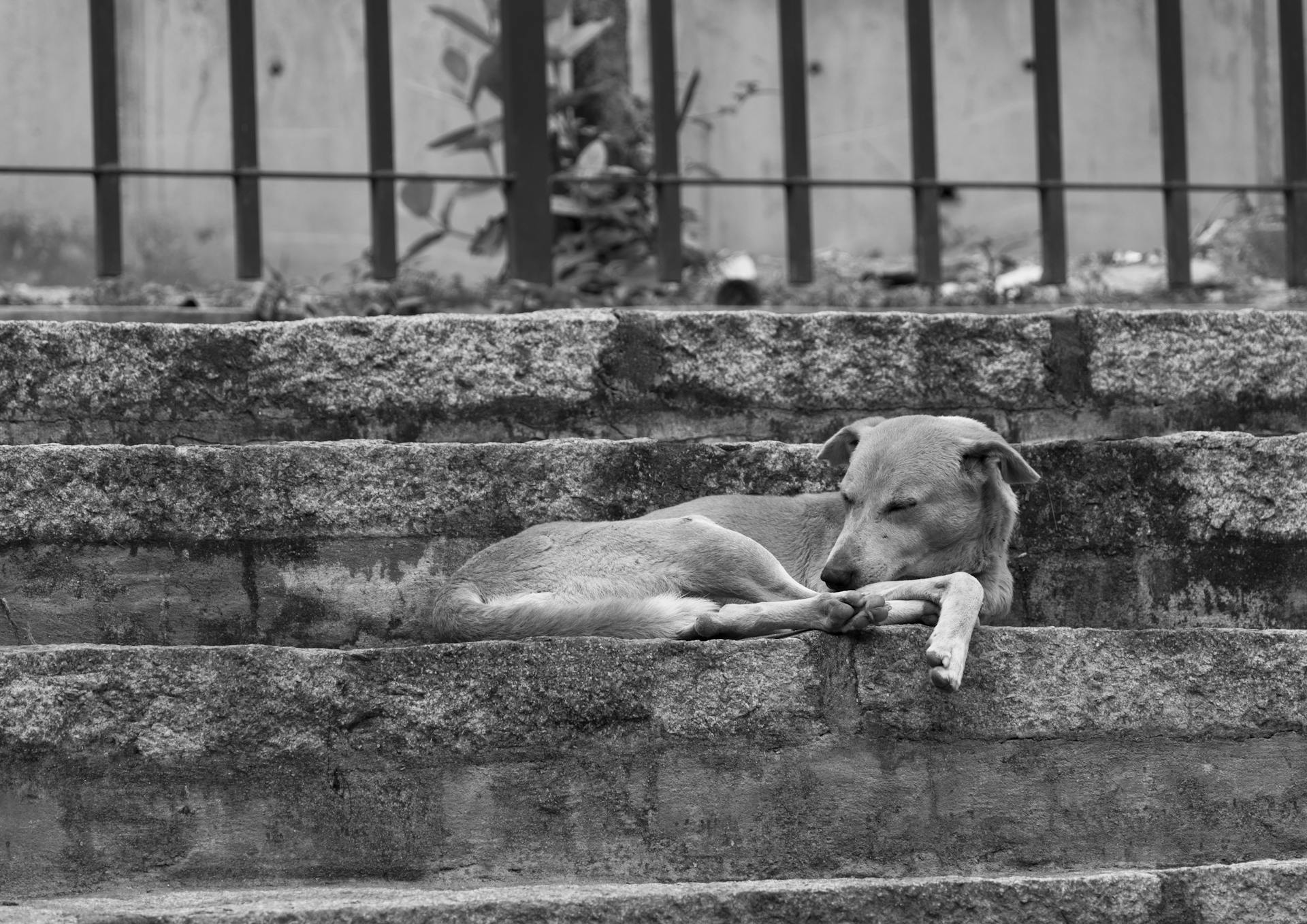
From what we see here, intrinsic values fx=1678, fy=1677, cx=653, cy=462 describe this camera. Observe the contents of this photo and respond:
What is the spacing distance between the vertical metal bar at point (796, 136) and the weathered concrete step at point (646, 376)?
163 centimetres

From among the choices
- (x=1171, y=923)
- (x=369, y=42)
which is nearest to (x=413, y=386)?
(x=369, y=42)

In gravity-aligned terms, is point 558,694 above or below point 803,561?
below

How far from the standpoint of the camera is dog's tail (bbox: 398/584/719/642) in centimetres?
386

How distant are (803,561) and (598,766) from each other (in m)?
1.28

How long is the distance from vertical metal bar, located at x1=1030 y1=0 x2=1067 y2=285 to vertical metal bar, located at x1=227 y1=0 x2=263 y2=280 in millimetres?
3129

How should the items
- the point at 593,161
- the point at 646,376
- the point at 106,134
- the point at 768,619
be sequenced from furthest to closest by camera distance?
the point at 593,161
the point at 106,134
the point at 646,376
the point at 768,619

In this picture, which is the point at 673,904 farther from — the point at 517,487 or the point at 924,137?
the point at 924,137

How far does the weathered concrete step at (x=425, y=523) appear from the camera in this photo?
13.8ft

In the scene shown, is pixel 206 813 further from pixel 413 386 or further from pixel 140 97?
pixel 140 97

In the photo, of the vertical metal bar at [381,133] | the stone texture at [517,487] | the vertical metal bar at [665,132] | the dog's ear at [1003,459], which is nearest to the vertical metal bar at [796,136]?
the vertical metal bar at [665,132]

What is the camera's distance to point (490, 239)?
8.25 metres

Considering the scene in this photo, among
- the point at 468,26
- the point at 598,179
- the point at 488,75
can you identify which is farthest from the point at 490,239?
the point at 598,179

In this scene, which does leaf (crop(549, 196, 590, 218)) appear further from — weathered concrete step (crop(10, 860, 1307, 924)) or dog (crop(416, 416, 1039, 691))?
weathered concrete step (crop(10, 860, 1307, 924))

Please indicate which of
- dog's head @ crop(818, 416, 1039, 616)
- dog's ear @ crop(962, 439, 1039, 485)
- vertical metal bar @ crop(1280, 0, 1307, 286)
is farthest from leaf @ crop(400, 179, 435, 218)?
dog's ear @ crop(962, 439, 1039, 485)
